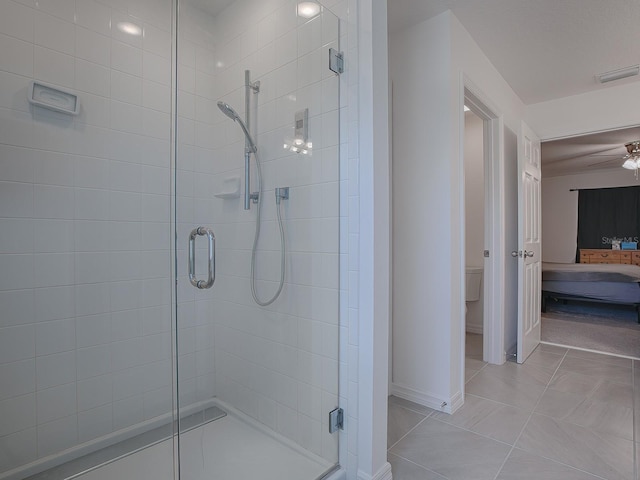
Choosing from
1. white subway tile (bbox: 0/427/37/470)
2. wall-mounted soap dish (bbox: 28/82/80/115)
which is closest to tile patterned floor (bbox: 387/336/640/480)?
white subway tile (bbox: 0/427/37/470)

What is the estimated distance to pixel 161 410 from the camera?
6.16 feet

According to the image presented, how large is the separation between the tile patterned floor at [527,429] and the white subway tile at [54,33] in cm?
243

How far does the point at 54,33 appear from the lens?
1.56 metres

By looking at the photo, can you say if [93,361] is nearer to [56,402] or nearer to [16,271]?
[56,402]

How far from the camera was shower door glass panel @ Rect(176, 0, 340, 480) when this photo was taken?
1.49m

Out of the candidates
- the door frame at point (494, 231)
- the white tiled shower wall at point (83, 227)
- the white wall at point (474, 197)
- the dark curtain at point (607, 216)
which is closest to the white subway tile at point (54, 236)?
the white tiled shower wall at point (83, 227)

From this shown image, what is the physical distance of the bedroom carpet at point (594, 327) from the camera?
11.5 feet

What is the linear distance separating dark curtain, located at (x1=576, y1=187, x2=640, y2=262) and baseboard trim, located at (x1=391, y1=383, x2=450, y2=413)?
660 centimetres

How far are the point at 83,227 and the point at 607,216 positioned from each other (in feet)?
27.5

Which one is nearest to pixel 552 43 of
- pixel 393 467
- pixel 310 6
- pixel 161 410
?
pixel 310 6

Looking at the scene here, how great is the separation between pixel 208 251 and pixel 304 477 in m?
1.02

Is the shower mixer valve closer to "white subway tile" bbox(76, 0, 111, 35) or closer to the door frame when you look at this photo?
"white subway tile" bbox(76, 0, 111, 35)

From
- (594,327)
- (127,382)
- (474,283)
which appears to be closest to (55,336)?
(127,382)

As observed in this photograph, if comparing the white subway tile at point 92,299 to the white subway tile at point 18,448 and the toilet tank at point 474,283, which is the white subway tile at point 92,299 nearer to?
the white subway tile at point 18,448
